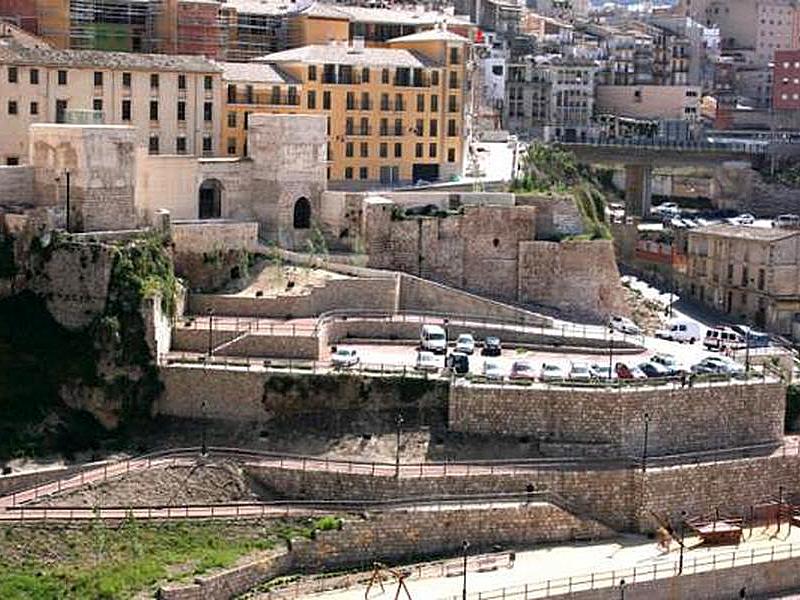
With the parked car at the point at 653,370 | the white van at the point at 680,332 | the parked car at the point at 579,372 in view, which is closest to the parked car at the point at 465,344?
the parked car at the point at 579,372

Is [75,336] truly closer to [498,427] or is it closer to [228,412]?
[228,412]

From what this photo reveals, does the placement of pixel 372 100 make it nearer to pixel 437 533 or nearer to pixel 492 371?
pixel 492 371

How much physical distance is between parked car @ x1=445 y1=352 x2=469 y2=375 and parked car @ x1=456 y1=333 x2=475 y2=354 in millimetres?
2136

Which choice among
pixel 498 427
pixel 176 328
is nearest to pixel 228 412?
pixel 176 328

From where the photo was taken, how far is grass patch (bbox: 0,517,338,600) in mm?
44250

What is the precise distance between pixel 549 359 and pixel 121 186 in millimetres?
17091

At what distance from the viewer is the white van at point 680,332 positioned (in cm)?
6844

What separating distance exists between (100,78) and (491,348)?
19095 mm

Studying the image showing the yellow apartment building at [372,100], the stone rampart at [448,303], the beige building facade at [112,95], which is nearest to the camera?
the beige building facade at [112,95]

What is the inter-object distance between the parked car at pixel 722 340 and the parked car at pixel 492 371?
44.3ft

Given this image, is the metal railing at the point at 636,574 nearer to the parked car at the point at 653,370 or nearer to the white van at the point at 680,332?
the parked car at the point at 653,370

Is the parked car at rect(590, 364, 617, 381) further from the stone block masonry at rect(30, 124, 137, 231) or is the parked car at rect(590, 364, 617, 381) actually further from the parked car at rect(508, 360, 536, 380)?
the stone block masonry at rect(30, 124, 137, 231)

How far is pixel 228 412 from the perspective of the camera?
181ft

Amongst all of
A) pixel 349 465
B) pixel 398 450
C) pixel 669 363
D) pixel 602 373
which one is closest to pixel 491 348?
pixel 602 373
